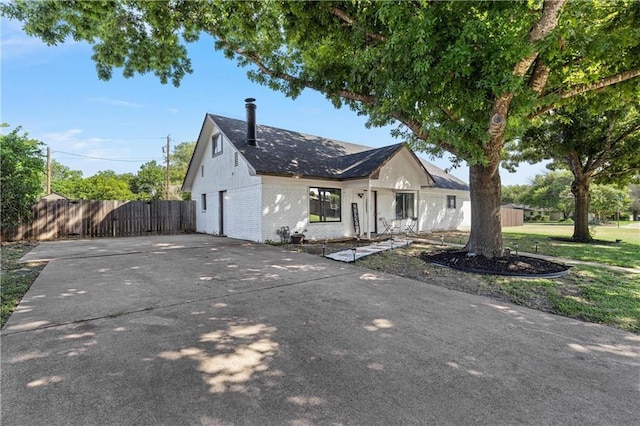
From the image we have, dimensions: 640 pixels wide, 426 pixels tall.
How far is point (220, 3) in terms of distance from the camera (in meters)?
8.11

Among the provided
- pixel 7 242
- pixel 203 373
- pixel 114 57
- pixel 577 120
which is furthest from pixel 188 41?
pixel 577 120

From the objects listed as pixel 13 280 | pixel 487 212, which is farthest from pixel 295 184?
pixel 13 280

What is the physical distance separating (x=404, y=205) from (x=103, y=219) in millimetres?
15966

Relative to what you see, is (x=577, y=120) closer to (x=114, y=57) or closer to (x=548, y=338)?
(x=548, y=338)

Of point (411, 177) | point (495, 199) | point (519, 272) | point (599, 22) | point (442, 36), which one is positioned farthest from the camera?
point (411, 177)

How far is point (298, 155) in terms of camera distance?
14.6 m

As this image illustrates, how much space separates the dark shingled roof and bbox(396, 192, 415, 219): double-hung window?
1953 mm

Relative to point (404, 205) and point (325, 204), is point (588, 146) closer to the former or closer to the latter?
point (404, 205)

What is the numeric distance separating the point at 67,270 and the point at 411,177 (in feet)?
46.0

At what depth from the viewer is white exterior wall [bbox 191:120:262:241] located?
1293cm

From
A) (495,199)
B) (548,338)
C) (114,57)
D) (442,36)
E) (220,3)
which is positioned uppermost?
(220,3)

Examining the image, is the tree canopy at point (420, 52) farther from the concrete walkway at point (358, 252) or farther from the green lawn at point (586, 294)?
the concrete walkway at point (358, 252)

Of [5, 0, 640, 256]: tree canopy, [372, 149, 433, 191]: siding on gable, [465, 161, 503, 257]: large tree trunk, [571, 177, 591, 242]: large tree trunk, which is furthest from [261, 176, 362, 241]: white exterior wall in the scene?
[571, 177, 591, 242]: large tree trunk

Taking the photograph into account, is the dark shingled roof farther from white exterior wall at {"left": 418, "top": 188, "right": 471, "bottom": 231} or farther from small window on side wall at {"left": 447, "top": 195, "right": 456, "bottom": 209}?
small window on side wall at {"left": 447, "top": 195, "right": 456, "bottom": 209}
